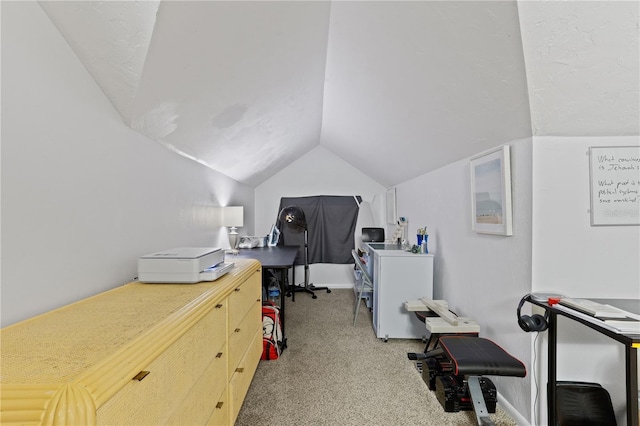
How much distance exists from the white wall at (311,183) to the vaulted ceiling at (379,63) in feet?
8.20

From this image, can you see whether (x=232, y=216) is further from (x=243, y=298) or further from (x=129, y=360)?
(x=129, y=360)

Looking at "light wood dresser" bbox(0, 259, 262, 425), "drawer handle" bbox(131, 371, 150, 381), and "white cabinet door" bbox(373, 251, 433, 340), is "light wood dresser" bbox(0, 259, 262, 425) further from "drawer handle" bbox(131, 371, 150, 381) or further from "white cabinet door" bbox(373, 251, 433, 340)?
"white cabinet door" bbox(373, 251, 433, 340)

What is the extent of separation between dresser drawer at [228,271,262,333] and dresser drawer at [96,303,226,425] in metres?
0.22

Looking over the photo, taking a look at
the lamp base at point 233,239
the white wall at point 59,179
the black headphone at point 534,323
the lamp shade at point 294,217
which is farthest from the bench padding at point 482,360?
the lamp shade at point 294,217

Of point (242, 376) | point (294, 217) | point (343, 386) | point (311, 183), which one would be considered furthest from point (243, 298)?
point (311, 183)

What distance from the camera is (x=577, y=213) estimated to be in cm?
156

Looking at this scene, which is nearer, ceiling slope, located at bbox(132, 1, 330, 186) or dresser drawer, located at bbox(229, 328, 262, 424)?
ceiling slope, located at bbox(132, 1, 330, 186)

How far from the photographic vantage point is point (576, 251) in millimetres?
1562

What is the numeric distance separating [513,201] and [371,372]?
1710 mm

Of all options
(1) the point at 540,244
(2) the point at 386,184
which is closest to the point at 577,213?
(1) the point at 540,244

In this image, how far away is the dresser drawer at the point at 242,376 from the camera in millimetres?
1470

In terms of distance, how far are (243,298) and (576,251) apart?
6.54 ft

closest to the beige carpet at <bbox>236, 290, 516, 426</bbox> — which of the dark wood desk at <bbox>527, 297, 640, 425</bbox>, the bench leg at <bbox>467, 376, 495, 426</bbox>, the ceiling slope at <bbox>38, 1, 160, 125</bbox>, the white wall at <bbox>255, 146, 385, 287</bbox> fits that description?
the bench leg at <bbox>467, 376, 495, 426</bbox>

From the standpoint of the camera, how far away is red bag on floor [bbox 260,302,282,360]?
2441mm
